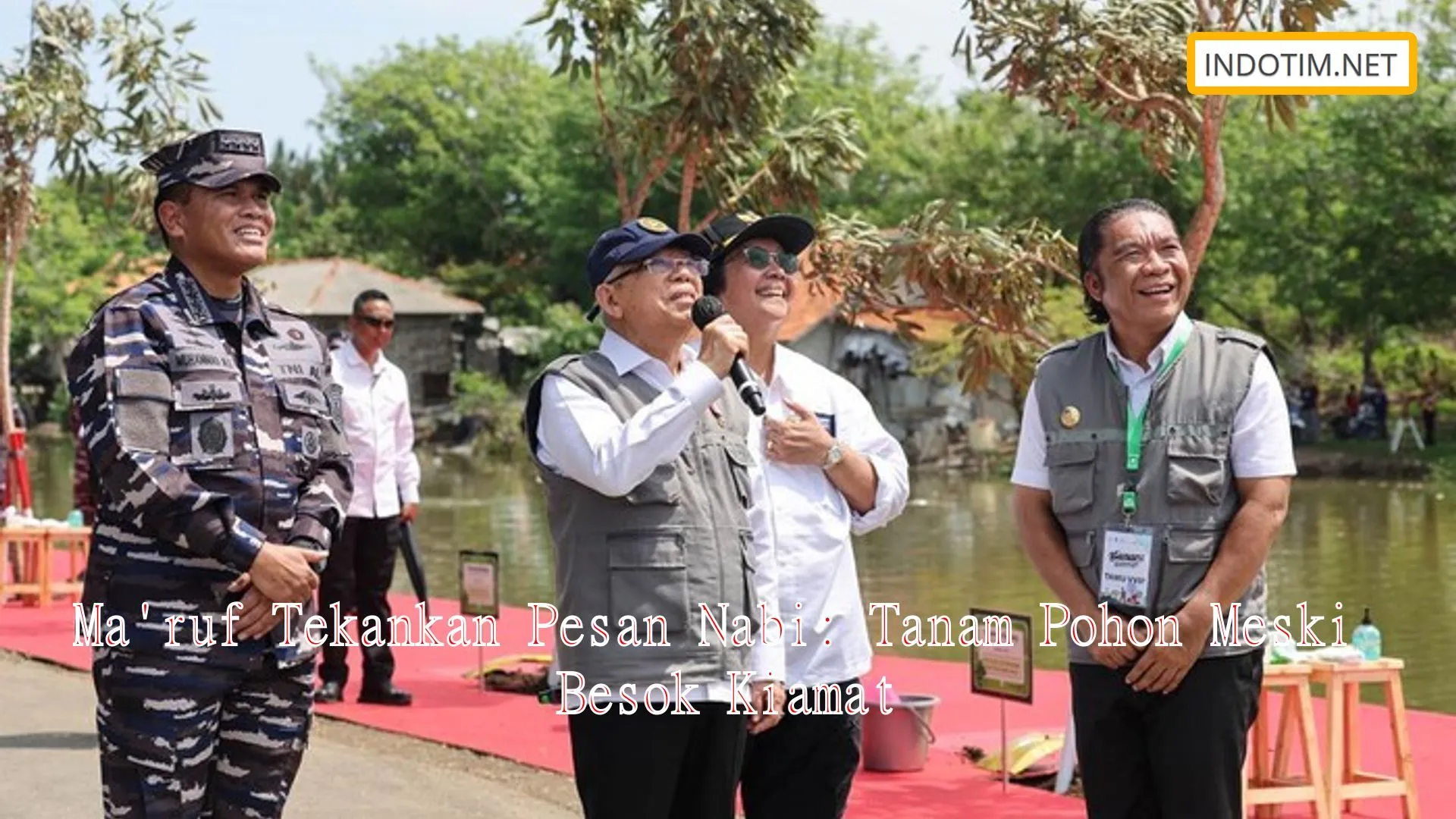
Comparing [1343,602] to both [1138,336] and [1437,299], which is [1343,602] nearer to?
[1138,336]

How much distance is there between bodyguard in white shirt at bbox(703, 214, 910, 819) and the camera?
A: 468 cm

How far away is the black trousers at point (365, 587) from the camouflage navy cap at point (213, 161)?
14.3ft

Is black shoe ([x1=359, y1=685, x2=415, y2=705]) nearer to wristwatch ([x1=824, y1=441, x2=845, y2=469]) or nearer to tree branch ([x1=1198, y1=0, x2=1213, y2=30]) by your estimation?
tree branch ([x1=1198, y1=0, x2=1213, y2=30])

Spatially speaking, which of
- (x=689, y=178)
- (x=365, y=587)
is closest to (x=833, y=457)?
(x=365, y=587)

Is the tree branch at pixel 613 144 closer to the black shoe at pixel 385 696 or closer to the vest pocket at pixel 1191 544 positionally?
the black shoe at pixel 385 696

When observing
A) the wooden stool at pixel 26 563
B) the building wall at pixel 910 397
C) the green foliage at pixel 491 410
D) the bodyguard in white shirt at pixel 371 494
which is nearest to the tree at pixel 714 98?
the bodyguard in white shirt at pixel 371 494

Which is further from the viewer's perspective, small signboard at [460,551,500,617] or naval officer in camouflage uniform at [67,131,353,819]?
small signboard at [460,551,500,617]

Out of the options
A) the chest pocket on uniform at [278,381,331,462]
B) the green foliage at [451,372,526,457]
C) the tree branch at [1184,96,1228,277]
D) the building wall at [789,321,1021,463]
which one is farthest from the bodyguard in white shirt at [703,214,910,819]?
the green foliage at [451,372,526,457]

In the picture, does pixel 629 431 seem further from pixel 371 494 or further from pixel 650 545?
pixel 371 494

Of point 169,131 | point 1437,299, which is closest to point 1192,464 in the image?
point 169,131

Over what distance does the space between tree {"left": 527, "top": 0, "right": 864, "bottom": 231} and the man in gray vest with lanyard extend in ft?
14.8

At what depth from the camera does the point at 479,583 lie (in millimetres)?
9320

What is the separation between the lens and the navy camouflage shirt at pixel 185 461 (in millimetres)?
4059

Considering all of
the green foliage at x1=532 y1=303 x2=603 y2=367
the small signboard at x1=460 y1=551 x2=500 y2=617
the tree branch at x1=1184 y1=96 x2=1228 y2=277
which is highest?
the green foliage at x1=532 y1=303 x2=603 y2=367
